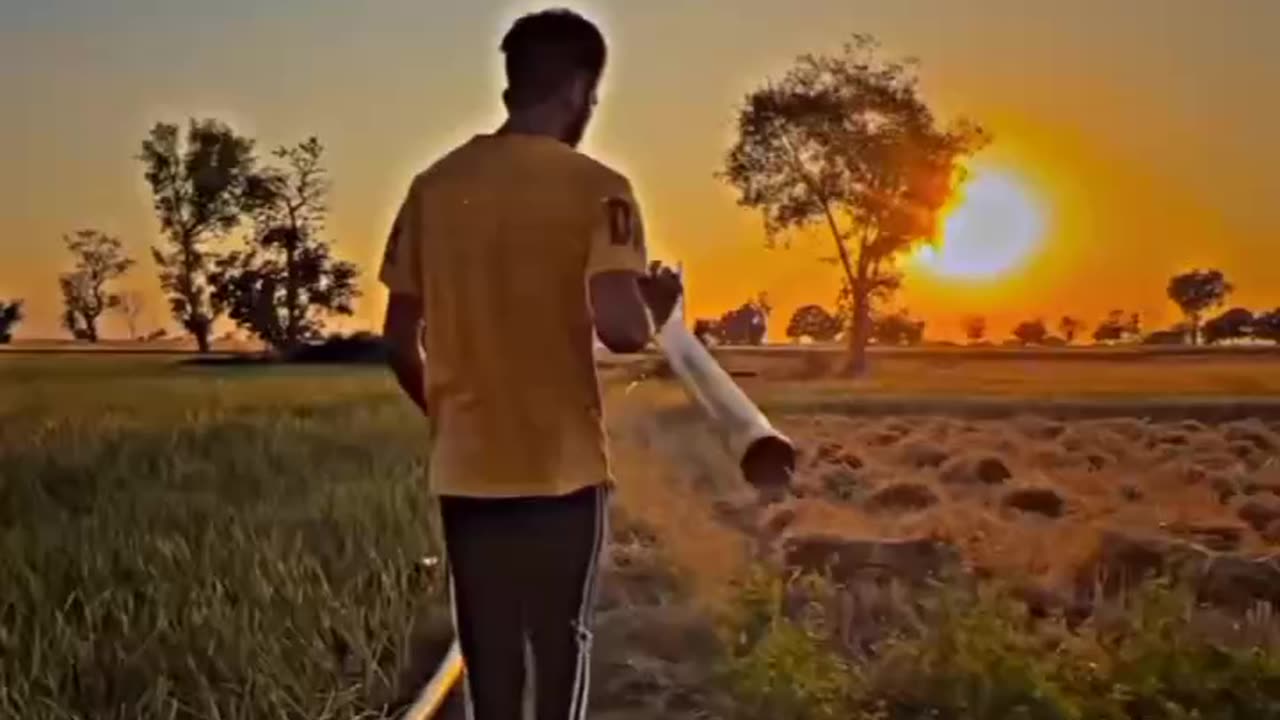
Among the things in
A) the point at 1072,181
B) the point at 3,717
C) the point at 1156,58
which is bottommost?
the point at 3,717

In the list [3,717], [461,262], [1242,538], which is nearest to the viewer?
[461,262]

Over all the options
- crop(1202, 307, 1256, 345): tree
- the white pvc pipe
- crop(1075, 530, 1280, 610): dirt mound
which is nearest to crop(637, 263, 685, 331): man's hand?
the white pvc pipe

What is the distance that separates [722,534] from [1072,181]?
759 mm

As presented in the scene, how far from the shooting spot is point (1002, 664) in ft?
8.98

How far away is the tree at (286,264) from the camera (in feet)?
9.50

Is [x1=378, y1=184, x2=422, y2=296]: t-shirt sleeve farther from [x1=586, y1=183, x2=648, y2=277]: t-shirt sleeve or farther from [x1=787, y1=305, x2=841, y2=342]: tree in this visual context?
[x1=787, y1=305, x2=841, y2=342]: tree

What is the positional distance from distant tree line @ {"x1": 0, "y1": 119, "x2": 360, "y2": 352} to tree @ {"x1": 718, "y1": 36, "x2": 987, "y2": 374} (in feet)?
2.16

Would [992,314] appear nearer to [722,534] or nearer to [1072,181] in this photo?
[1072,181]

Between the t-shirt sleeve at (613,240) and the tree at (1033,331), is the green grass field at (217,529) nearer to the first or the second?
the t-shirt sleeve at (613,240)

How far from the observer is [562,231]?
2100 mm

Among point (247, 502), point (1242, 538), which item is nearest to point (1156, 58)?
point (1242, 538)

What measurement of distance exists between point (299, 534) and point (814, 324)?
2.85 ft

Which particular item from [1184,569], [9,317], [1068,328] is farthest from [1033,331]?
[9,317]

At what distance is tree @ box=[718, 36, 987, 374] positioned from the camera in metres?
2.82
